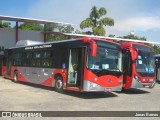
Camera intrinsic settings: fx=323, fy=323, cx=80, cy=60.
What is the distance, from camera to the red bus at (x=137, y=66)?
680 inches

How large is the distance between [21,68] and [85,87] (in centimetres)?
833

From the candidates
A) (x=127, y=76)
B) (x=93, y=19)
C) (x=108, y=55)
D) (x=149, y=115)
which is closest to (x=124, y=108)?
(x=149, y=115)

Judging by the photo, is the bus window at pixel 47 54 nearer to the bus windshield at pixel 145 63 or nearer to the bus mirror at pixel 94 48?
the bus mirror at pixel 94 48

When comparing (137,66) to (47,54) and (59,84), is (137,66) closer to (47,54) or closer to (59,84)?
(59,84)

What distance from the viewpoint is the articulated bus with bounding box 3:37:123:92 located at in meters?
14.6

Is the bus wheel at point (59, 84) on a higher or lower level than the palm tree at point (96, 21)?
lower

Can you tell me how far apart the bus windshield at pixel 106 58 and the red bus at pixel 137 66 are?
5.08ft

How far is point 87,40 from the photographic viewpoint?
48.0 ft

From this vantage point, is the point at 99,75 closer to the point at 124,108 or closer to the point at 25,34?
the point at 124,108

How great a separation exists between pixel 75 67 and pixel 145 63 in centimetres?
448

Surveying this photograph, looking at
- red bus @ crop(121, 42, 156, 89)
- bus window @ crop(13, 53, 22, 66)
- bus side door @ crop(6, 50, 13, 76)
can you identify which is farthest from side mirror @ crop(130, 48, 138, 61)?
bus side door @ crop(6, 50, 13, 76)

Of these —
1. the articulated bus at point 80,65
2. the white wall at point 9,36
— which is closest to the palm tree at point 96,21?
the white wall at point 9,36

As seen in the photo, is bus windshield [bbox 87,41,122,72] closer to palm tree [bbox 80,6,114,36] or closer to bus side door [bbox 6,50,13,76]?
bus side door [bbox 6,50,13,76]

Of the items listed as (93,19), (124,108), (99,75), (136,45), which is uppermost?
(93,19)
